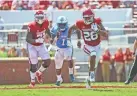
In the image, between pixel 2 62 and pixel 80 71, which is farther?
pixel 80 71

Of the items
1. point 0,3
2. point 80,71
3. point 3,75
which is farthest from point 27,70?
point 0,3

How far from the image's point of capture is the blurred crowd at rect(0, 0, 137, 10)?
25.5 m

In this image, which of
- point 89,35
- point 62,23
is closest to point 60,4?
point 62,23

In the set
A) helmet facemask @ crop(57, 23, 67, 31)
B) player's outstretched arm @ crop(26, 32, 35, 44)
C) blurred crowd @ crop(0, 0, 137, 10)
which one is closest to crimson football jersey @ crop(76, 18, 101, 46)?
helmet facemask @ crop(57, 23, 67, 31)

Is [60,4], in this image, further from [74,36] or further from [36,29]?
[36,29]

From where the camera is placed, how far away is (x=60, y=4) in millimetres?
26109

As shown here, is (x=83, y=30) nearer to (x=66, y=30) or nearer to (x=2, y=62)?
(x=66, y=30)

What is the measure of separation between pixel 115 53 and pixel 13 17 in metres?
5.78

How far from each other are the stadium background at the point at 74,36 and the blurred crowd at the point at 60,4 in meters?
0.26

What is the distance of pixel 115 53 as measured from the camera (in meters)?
21.1

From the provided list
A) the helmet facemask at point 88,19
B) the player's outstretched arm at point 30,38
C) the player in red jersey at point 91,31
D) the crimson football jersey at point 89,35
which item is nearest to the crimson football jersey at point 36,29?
the player's outstretched arm at point 30,38

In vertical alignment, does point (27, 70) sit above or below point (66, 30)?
below

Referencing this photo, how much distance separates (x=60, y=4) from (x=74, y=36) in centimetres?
383

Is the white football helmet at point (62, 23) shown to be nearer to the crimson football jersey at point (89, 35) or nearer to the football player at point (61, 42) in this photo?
the football player at point (61, 42)
